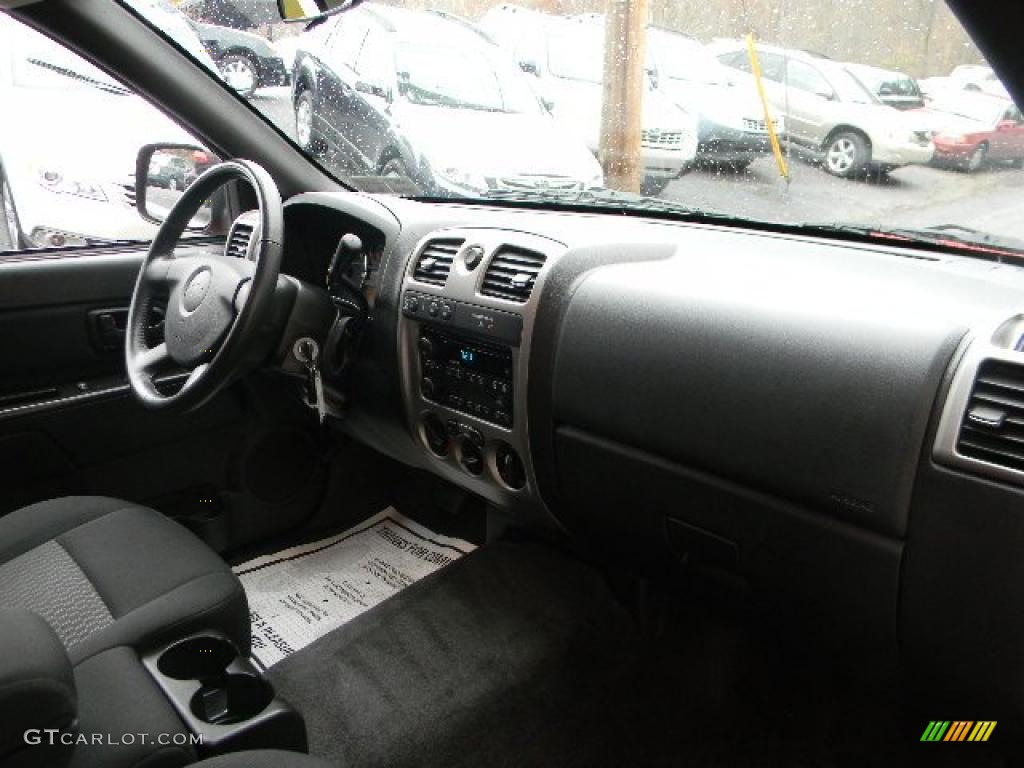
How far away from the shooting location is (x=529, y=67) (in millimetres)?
2213

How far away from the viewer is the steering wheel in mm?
1486

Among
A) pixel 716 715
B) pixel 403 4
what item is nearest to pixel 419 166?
pixel 403 4

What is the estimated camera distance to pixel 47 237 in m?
Result: 2.07

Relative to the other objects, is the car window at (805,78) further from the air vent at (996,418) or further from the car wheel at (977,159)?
the air vent at (996,418)

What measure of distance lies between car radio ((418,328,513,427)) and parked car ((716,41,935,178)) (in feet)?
2.31

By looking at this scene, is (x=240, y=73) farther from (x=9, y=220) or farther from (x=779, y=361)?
(x=779, y=361)

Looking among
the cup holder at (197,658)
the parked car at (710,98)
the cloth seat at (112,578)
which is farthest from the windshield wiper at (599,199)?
the cup holder at (197,658)

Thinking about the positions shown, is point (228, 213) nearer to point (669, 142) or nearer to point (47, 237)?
point (47, 237)

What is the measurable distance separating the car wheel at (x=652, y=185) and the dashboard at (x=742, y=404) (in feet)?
0.29

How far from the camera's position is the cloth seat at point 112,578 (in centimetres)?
129

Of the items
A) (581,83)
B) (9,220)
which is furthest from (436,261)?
(9,220)

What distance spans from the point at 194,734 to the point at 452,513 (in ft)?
3.92

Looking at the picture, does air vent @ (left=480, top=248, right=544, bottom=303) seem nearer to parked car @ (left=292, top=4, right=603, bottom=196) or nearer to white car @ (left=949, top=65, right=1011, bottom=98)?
parked car @ (left=292, top=4, right=603, bottom=196)

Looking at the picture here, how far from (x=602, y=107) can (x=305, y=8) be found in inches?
29.2
